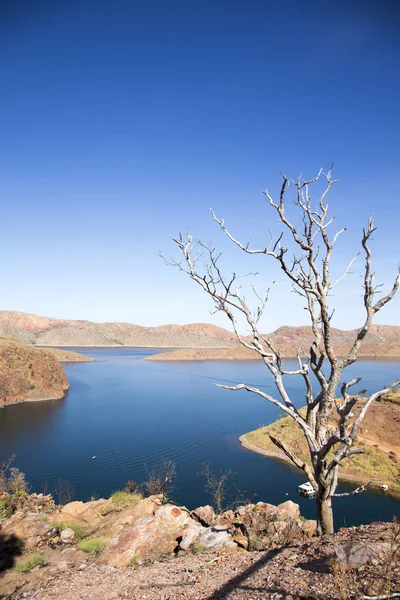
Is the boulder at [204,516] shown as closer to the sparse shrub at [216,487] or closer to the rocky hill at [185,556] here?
the rocky hill at [185,556]

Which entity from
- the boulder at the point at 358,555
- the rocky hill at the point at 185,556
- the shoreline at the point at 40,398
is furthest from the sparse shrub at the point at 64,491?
the shoreline at the point at 40,398

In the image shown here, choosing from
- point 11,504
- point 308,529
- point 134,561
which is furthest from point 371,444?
point 134,561

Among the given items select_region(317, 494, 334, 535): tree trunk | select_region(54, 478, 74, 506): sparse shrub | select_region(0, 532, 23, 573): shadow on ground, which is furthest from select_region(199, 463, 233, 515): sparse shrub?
select_region(317, 494, 334, 535): tree trunk

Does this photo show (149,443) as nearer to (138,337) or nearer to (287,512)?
(287,512)

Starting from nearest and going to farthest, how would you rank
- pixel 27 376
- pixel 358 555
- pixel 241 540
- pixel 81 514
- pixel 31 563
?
pixel 358 555
pixel 241 540
pixel 31 563
pixel 81 514
pixel 27 376

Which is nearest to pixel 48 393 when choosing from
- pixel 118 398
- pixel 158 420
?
pixel 118 398
